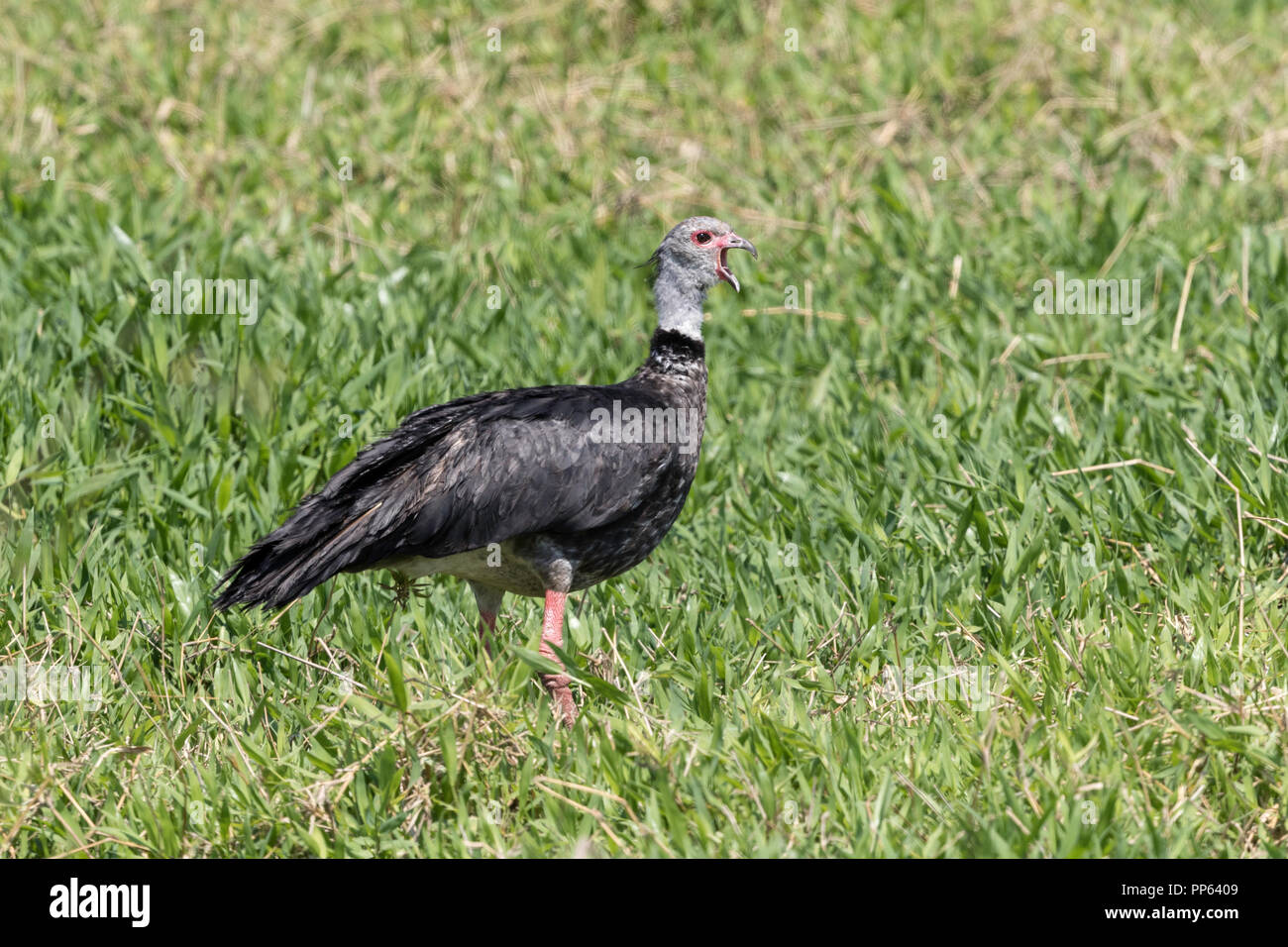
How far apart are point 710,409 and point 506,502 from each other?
2747mm

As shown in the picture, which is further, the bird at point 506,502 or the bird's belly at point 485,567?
the bird's belly at point 485,567

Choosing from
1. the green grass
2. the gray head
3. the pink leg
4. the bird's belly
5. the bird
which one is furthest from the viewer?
the gray head

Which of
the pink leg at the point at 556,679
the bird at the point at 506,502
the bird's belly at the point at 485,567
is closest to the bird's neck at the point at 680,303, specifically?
the bird at the point at 506,502

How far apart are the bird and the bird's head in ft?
1.74

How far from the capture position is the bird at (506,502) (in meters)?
5.36

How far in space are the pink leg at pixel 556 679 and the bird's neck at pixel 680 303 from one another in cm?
126

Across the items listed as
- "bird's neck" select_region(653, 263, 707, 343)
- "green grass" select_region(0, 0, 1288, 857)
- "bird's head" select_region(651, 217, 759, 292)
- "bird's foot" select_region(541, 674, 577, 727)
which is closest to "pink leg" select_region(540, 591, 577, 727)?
"bird's foot" select_region(541, 674, 577, 727)

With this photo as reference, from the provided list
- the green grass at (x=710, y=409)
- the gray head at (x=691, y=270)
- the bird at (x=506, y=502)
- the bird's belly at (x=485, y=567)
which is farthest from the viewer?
the gray head at (x=691, y=270)

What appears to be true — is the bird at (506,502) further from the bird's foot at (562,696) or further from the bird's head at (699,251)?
the bird's head at (699,251)

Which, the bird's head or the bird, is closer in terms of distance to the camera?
the bird

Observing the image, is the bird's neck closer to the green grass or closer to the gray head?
the gray head

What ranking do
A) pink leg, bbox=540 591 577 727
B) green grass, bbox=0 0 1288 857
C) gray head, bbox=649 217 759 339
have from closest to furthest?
green grass, bbox=0 0 1288 857, pink leg, bbox=540 591 577 727, gray head, bbox=649 217 759 339

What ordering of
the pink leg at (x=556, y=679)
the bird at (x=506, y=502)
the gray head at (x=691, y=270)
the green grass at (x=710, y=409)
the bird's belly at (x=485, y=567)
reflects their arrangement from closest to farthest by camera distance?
the green grass at (x=710, y=409)
the pink leg at (x=556, y=679)
the bird at (x=506, y=502)
the bird's belly at (x=485, y=567)
the gray head at (x=691, y=270)

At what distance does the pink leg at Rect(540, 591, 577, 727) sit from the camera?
16.9ft
